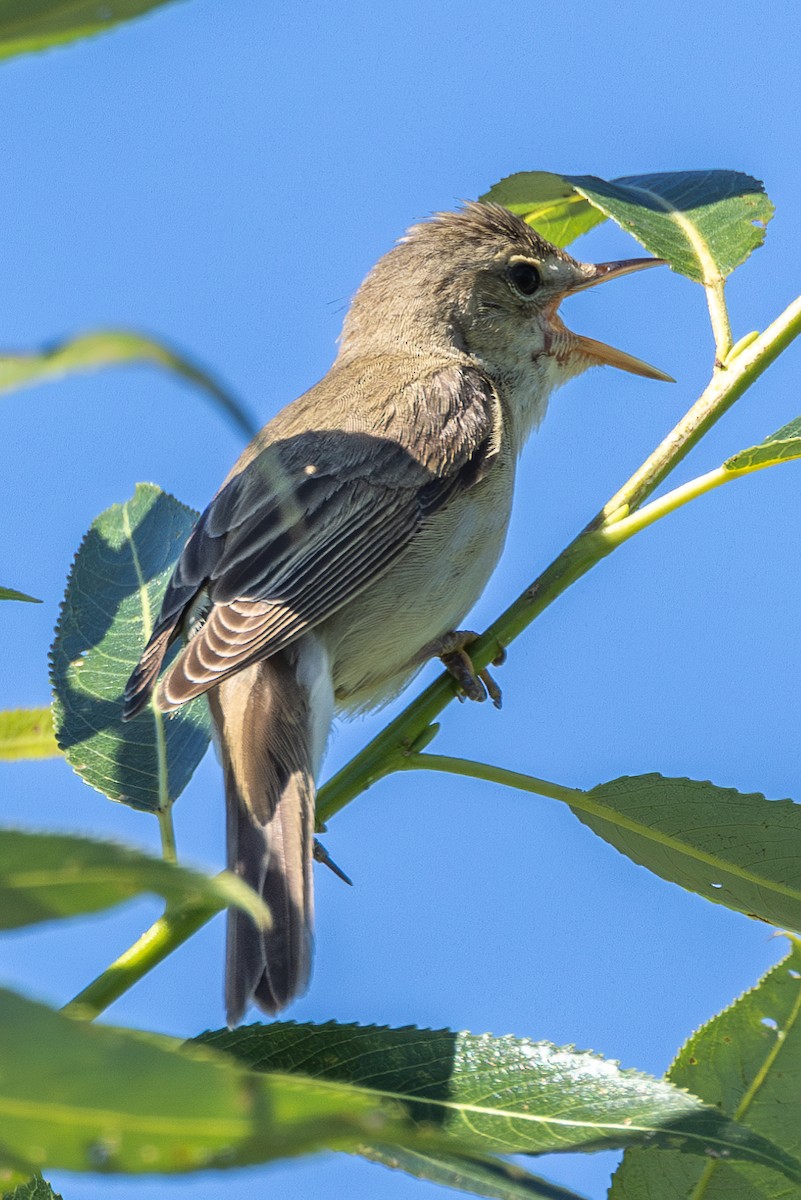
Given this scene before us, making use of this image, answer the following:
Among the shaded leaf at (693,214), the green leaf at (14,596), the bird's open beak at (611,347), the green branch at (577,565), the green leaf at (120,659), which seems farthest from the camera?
the bird's open beak at (611,347)

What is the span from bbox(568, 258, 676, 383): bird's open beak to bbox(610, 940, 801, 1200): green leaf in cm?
254

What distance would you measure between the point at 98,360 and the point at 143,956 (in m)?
1.23

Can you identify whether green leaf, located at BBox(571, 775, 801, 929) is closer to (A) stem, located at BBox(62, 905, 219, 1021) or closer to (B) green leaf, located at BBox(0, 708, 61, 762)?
(A) stem, located at BBox(62, 905, 219, 1021)

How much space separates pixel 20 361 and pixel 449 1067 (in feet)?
4.35

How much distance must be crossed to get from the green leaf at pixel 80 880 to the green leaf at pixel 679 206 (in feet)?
6.97

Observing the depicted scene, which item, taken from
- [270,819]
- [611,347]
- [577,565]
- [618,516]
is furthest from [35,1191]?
[611,347]

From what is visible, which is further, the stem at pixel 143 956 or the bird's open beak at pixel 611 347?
the bird's open beak at pixel 611 347

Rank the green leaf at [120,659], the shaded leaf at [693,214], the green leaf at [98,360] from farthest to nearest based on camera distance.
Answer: the shaded leaf at [693,214] → the green leaf at [120,659] → the green leaf at [98,360]

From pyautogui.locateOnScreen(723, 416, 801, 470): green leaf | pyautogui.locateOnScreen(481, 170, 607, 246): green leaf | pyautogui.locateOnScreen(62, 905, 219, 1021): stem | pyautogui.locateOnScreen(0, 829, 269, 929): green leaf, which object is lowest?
pyautogui.locateOnScreen(0, 829, 269, 929): green leaf

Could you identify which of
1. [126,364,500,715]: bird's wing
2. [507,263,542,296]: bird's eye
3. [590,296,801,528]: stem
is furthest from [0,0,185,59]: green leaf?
[507,263,542,296]: bird's eye

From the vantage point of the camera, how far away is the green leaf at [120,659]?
2361 mm

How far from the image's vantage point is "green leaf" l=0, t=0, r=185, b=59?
0.76 meters

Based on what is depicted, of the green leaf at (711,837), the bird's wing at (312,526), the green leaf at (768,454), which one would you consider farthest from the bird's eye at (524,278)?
the green leaf at (711,837)

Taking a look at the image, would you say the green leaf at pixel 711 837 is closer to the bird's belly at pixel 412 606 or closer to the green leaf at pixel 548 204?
the bird's belly at pixel 412 606
